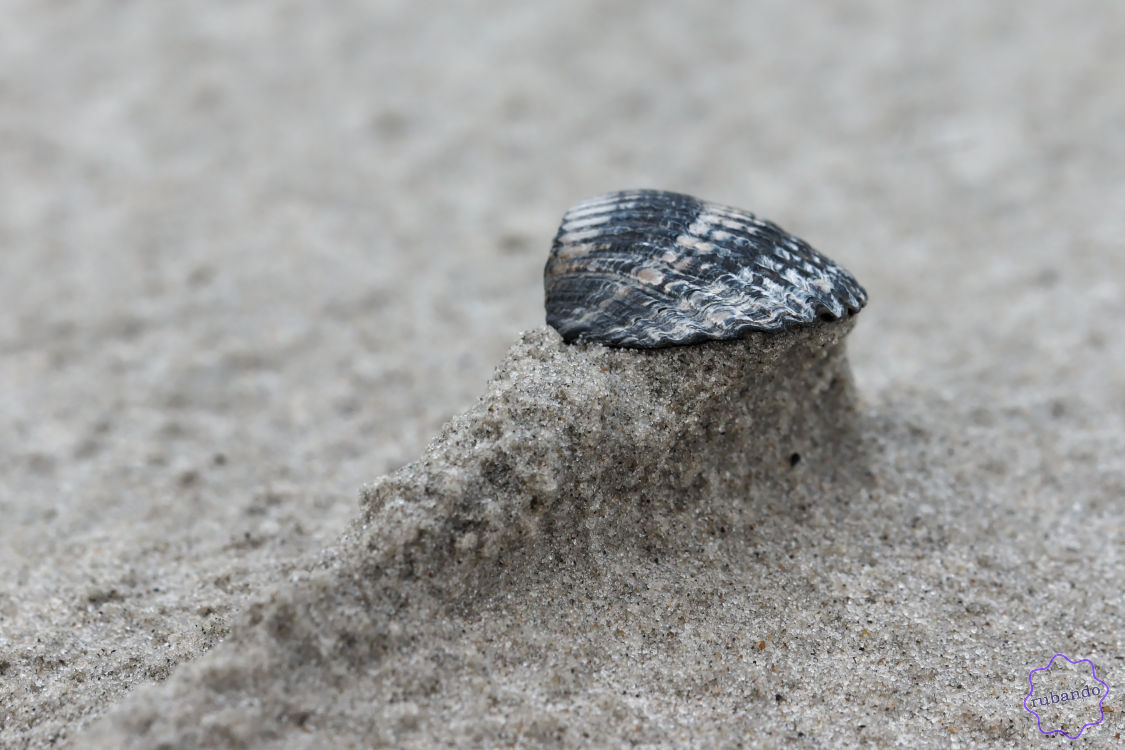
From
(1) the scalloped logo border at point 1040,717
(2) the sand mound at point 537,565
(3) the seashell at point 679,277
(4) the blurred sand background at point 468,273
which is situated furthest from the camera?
(4) the blurred sand background at point 468,273

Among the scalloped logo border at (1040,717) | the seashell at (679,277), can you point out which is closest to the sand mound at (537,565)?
the seashell at (679,277)

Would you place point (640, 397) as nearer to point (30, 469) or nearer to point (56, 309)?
point (30, 469)

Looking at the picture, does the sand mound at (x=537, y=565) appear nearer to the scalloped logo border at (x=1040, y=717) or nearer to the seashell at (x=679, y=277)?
the seashell at (x=679, y=277)

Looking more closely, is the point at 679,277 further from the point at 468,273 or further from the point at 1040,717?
the point at 468,273

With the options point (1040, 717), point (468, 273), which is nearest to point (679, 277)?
point (1040, 717)

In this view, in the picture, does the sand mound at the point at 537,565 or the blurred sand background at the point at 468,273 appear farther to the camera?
the blurred sand background at the point at 468,273
